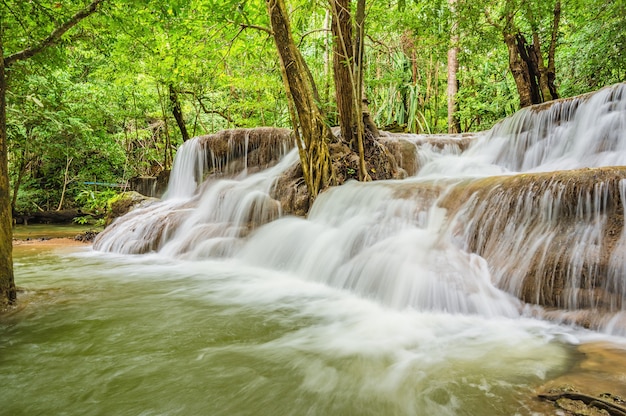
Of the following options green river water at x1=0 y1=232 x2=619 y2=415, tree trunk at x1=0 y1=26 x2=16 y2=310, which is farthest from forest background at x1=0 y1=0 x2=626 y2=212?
green river water at x1=0 y1=232 x2=619 y2=415

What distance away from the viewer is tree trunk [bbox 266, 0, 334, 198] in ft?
19.9

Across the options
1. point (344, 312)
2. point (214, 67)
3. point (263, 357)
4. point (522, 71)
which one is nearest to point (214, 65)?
point (214, 67)

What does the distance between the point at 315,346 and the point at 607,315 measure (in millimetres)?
1999

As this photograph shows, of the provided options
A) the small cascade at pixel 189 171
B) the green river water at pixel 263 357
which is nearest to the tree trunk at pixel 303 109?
the green river water at pixel 263 357

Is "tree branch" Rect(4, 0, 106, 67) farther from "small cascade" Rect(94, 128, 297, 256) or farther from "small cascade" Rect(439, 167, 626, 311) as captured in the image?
"small cascade" Rect(439, 167, 626, 311)

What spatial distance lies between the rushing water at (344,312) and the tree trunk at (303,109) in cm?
63

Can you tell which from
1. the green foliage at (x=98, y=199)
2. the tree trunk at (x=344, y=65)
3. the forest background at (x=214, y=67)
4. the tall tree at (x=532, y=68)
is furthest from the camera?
the green foliage at (x=98, y=199)

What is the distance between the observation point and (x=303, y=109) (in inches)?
249

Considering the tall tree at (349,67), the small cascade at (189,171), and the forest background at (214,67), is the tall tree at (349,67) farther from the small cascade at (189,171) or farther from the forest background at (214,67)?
the small cascade at (189,171)

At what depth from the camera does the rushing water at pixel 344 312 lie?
1.80m

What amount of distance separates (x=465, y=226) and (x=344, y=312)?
5.46 feet

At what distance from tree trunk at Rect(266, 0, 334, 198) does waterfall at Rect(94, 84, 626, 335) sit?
62 cm

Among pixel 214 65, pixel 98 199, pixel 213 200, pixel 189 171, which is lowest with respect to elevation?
pixel 213 200

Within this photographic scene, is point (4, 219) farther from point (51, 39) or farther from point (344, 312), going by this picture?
point (344, 312)
